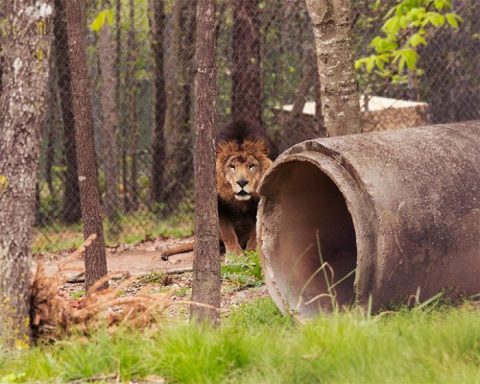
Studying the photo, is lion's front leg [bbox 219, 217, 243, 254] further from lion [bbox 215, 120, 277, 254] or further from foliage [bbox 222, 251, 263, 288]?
foliage [bbox 222, 251, 263, 288]

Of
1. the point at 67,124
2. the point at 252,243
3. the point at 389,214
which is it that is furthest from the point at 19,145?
the point at 67,124

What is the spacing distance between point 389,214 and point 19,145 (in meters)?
2.21

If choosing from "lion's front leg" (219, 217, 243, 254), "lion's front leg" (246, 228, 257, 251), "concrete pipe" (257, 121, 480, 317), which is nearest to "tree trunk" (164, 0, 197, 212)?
"lion's front leg" (246, 228, 257, 251)

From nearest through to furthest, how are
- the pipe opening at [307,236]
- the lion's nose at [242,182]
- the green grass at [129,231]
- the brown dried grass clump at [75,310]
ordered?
1. the brown dried grass clump at [75,310]
2. the pipe opening at [307,236]
3. the lion's nose at [242,182]
4. the green grass at [129,231]

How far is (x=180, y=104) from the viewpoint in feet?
40.1

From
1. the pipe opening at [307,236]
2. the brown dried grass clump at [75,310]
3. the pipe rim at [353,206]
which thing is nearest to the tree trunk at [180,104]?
the pipe opening at [307,236]

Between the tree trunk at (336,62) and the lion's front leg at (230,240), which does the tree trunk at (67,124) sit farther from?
the tree trunk at (336,62)

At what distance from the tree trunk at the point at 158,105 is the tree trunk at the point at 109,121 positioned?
1.62ft

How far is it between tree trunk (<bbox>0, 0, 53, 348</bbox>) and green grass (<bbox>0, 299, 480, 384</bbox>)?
0.40m

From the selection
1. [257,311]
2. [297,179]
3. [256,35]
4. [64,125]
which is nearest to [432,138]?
[297,179]

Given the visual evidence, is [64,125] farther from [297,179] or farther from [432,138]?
[432,138]

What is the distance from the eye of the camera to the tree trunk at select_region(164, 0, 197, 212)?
11.9 metres

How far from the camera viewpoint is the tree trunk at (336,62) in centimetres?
743

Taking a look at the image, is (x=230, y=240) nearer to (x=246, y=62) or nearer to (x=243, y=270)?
(x=243, y=270)
